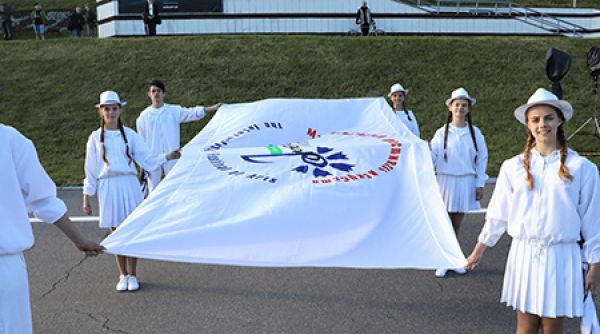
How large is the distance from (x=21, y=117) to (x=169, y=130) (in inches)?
377

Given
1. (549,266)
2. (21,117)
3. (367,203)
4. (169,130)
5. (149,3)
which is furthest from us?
(149,3)

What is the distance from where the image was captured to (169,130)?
6828 mm

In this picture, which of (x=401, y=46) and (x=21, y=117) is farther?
(x=401, y=46)

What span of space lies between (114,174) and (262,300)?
1887 mm

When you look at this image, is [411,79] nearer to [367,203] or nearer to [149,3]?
[149,3]

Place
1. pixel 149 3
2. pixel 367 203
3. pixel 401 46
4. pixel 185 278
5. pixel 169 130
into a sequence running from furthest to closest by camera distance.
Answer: pixel 149 3 < pixel 401 46 < pixel 169 130 < pixel 185 278 < pixel 367 203

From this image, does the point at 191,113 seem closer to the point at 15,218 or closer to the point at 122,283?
the point at 122,283

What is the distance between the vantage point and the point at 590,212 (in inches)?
120

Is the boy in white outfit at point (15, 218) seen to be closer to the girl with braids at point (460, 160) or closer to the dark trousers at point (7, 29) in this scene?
the girl with braids at point (460, 160)

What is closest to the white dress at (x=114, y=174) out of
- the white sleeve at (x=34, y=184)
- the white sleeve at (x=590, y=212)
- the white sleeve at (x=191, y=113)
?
the white sleeve at (x=191, y=113)

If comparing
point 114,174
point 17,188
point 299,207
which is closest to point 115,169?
point 114,174

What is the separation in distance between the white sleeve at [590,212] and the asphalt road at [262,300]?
1.49m

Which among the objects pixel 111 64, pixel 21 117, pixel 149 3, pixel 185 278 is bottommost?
pixel 185 278

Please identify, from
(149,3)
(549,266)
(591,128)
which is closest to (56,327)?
(549,266)
